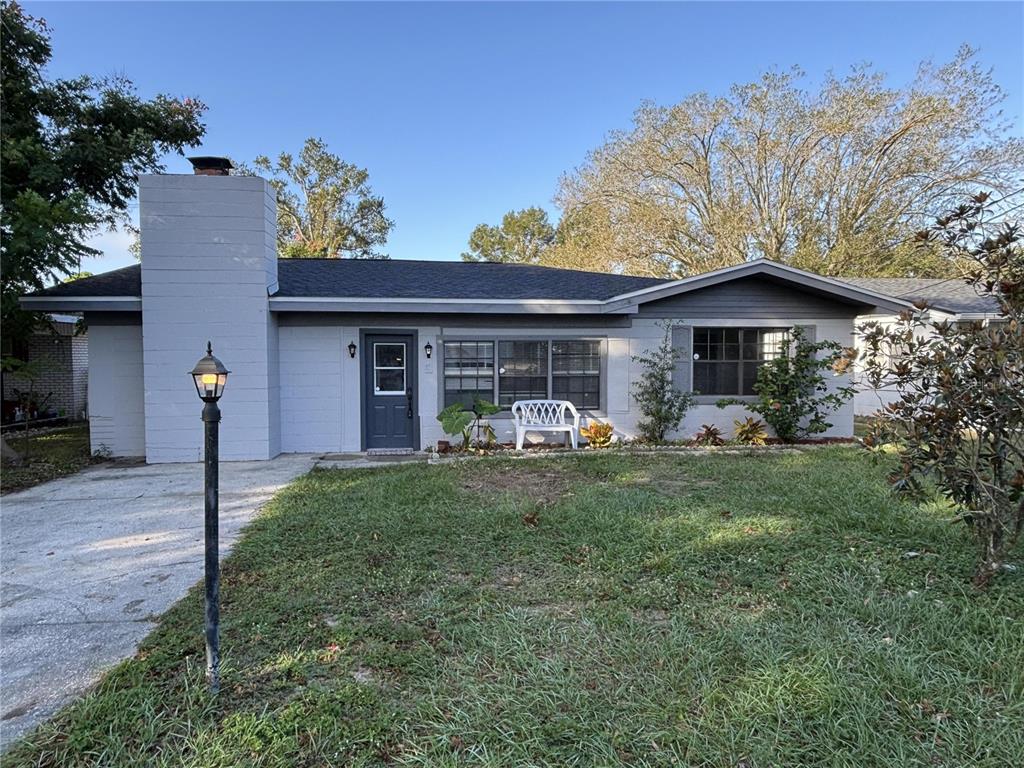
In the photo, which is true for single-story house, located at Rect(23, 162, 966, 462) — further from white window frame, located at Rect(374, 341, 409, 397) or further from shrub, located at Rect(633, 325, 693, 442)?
shrub, located at Rect(633, 325, 693, 442)

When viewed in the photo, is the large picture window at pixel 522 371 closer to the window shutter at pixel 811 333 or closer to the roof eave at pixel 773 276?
the roof eave at pixel 773 276

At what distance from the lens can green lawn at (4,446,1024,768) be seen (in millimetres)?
1976

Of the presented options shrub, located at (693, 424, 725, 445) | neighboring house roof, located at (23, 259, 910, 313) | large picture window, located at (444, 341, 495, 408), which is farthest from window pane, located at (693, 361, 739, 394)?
large picture window, located at (444, 341, 495, 408)

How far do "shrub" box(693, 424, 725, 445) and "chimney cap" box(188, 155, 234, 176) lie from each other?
28.4ft

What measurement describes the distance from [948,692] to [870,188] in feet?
71.4

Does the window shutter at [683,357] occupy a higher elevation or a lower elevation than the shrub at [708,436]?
higher

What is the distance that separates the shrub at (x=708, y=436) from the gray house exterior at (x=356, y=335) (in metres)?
0.14

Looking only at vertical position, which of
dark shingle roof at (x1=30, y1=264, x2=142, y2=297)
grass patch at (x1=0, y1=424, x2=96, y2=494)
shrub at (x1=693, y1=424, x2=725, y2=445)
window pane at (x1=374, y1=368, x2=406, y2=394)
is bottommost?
grass patch at (x1=0, y1=424, x2=96, y2=494)

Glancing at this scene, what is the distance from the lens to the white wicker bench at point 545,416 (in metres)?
8.59

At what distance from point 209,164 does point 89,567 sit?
633 cm

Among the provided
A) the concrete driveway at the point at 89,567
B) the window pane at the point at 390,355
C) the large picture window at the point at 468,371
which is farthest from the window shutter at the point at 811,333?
the concrete driveway at the point at 89,567

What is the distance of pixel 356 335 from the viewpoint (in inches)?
343

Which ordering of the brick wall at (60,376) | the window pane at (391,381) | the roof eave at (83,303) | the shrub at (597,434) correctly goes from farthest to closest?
1. the brick wall at (60,376)
2. the window pane at (391,381)
3. the shrub at (597,434)
4. the roof eave at (83,303)

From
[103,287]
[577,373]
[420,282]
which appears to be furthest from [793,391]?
[103,287]
